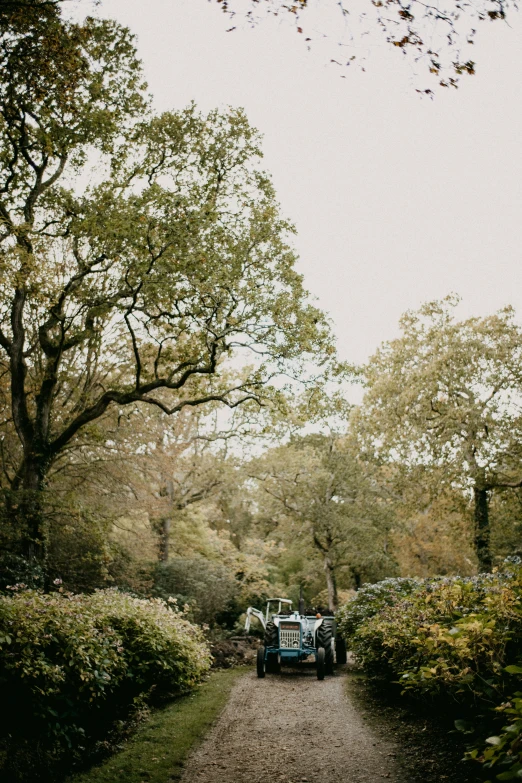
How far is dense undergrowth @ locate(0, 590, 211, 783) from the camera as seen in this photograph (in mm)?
5207

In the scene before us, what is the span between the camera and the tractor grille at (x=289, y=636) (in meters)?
11.9

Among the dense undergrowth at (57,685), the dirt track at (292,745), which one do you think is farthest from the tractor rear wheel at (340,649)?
the dense undergrowth at (57,685)

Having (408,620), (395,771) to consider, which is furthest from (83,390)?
(395,771)

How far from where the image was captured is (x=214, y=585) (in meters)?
18.0

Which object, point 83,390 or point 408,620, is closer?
point 408,620

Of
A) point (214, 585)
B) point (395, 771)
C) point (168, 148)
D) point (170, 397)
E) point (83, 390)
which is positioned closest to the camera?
point (395, 771)

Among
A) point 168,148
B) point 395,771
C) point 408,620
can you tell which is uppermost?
point 168,148

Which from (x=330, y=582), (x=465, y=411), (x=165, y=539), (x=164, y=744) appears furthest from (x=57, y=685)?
(x=330, y=582)

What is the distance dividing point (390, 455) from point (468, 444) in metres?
3.83

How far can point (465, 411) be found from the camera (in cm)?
2006

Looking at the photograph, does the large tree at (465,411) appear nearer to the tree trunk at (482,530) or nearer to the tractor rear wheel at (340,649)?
the tree trunk at (482,530)

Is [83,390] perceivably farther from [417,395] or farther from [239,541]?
[239,541]

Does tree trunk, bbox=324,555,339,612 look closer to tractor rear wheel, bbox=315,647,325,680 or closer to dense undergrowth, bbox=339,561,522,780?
tractor rear wheel, bbox=315,647,325,680

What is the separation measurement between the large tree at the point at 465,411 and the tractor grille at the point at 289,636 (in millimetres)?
10698
